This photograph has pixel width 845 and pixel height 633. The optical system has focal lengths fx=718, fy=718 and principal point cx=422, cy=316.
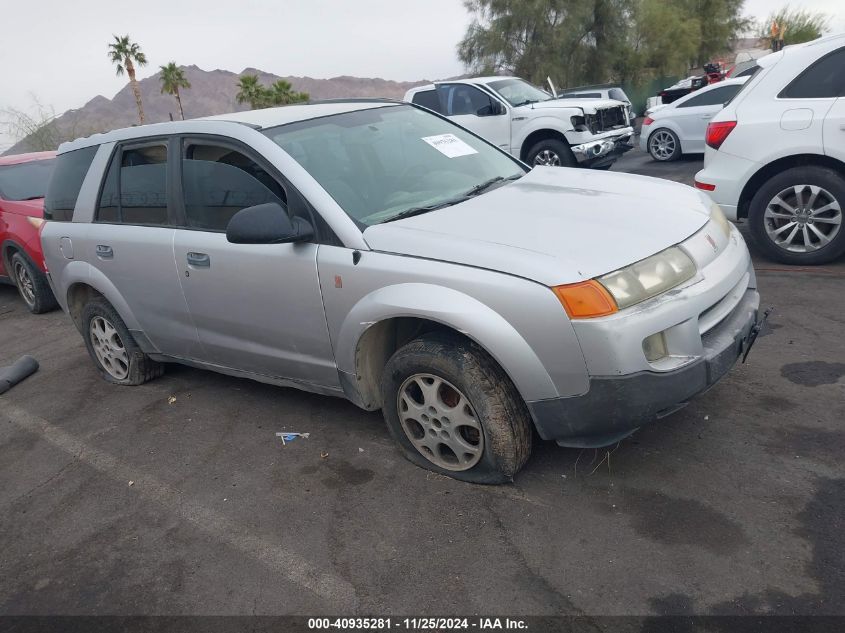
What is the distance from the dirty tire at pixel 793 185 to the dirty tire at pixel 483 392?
3.80 meters

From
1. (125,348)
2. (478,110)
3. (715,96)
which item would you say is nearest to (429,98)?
(478,110)

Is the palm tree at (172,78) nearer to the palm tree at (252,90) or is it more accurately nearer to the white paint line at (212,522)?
the palm tree at (252,90)

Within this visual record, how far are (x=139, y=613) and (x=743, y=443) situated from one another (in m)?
2.80

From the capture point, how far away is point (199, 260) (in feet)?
13.3

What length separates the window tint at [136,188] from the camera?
437cm

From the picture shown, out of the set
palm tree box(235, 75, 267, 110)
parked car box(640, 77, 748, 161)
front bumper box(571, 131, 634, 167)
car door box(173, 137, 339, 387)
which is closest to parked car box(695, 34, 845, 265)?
car door box(173, 137, 339, 387)

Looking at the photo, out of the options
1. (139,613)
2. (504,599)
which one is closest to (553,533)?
(504,599)

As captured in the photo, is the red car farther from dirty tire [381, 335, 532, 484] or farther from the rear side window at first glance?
dirty tire [381, 335, 532, 484]

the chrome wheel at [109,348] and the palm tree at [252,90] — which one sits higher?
the palm tree at [252,90]

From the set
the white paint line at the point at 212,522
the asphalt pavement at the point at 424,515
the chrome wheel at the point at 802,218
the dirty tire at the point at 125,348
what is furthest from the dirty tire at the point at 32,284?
the chrome wheel at the point at 802,218

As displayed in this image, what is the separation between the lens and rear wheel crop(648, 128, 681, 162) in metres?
13.6

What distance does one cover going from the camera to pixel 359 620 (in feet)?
8.69

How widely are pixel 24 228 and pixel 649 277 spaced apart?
7.13 meters

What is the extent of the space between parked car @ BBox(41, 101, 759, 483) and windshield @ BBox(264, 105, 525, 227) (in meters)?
0.01
